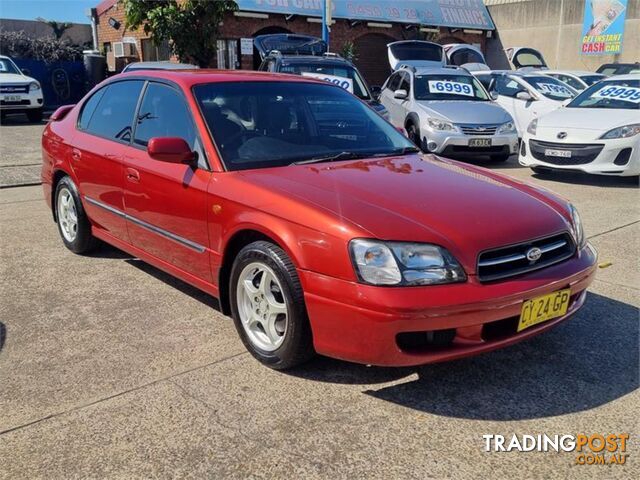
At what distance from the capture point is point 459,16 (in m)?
23.7

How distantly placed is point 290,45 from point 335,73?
3.88 metres

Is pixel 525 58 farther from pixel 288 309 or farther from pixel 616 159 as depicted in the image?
pixel 288 309

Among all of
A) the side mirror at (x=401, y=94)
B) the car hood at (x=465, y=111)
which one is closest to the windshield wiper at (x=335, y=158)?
the car hood at (x=465, y=111)

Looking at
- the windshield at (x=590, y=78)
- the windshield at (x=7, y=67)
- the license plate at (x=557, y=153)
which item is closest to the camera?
the license plate at (x=557, y=153)

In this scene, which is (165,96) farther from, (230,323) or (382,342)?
(382,342)

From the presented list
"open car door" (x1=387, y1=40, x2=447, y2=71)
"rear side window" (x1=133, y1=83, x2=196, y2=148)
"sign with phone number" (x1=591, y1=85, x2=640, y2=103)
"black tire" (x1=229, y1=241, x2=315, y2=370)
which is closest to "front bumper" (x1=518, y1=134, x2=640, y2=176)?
"sign with phone number" (x1=591, y1=85, x2=640, y2=103)

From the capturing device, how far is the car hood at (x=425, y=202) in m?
2.74

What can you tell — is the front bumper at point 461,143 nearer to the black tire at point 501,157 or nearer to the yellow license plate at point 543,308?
the black tire at point 501,157

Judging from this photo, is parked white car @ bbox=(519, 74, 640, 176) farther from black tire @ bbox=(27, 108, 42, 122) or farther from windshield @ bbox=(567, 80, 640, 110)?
black tire @ bbox=(27, 108, 42, 122)

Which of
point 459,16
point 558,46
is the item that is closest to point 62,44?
point 459,16

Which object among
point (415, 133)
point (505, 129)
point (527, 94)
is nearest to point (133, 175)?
point (415, 133)

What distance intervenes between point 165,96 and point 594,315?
3.11m

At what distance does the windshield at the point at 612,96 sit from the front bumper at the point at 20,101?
1310 cm

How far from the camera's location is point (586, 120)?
8.38 m
